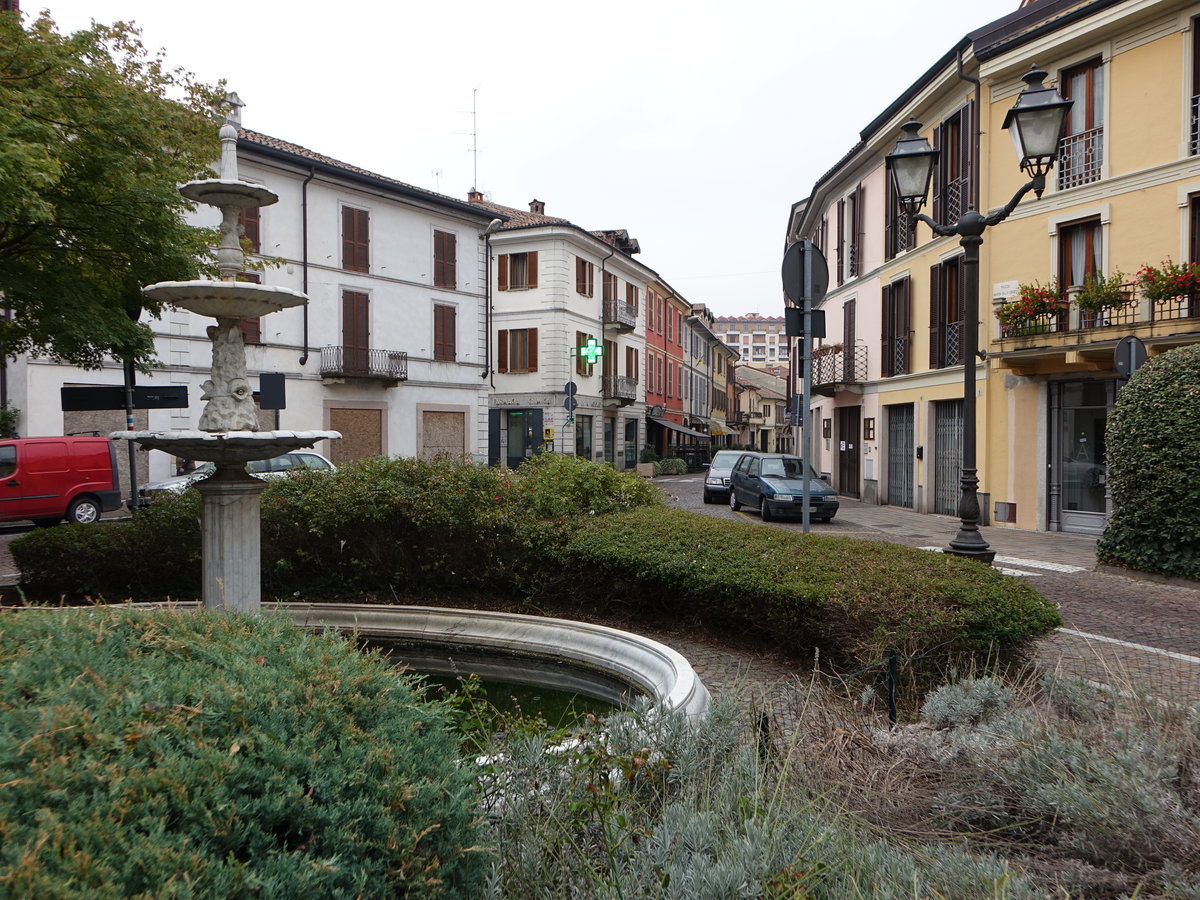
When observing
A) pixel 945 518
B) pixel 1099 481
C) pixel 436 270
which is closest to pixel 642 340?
pixel 436 270

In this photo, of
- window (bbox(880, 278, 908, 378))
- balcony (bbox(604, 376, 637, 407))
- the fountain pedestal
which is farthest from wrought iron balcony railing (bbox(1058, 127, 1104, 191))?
balcony (bbox(604, 376, 637, 407))

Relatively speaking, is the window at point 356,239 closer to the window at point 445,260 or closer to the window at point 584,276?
the window at point 445,260

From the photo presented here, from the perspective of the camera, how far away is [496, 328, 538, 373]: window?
119 ft

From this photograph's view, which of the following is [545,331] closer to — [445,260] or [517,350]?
[517,350]

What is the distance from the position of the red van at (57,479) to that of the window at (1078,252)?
67.4ft

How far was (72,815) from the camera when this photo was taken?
4.69 ft

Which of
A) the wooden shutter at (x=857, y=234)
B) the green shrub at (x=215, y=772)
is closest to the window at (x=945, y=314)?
the wooden shutter at (x=857, y=234)

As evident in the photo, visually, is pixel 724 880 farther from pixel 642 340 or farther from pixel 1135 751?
pixel 642 340

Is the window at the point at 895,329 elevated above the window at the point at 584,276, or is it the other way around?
the window at the point at 584,276

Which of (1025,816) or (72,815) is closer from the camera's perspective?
(72,815)

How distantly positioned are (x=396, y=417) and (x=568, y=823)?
26.8 m

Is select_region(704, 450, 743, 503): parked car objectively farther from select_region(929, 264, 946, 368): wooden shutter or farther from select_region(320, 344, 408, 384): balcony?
select_region(320, 344, 408, 384): balcony

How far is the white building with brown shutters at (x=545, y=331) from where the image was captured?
3556cm

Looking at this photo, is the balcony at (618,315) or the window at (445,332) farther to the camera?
the balcony at (618,315)
